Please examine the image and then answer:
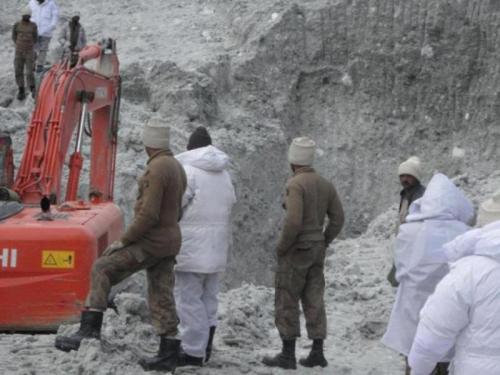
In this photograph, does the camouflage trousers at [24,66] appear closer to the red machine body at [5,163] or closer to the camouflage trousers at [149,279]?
the red machine body at [5,163]

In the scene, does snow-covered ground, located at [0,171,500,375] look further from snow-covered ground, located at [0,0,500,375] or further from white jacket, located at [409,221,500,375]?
white jacket, located at [409,221,500,375]

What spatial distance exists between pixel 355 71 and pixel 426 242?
13.1 metres

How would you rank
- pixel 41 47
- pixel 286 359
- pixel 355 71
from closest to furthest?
pixel 286 359, pixel 41 47, pixel 355 71

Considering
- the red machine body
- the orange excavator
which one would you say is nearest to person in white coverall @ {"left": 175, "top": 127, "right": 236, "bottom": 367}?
the orange excavator

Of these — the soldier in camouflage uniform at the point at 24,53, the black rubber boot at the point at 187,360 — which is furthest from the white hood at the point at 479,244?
the soldier in camouflage uniform at the point at 24,53

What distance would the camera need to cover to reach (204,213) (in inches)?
325

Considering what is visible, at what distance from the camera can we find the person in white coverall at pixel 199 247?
8.18 metres

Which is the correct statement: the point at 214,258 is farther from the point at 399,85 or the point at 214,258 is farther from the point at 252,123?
the point at 399,85

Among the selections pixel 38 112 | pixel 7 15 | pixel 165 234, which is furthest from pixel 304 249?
pixel 7 15

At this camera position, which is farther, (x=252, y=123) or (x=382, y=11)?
(x=382, y=11)

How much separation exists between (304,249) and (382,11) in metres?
12.2

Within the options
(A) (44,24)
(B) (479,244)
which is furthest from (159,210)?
(A) (44,24)

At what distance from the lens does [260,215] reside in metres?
17.1

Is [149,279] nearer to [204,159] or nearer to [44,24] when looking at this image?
[204,159]
